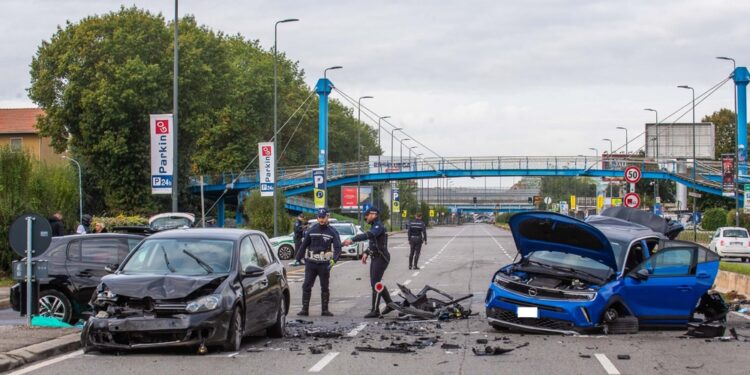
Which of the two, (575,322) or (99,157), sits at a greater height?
(99,157)

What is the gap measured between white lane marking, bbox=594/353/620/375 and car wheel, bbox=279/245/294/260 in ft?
92.0

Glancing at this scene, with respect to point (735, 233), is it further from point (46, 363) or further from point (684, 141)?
point (46, 363)

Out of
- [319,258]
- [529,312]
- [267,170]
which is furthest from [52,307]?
[267,170]

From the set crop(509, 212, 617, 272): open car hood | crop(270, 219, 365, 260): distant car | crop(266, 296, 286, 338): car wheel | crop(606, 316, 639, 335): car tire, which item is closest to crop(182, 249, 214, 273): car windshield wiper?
crop(266, 296, 286, 338): car wheel

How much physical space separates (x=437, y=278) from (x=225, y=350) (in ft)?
51.1

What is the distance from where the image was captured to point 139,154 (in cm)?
6184

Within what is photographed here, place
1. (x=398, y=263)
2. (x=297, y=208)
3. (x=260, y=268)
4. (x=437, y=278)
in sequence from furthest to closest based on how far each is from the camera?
(x=297, y=208) < (x=398, y=263) < (x=437, y=278) < (x=260, y=268)

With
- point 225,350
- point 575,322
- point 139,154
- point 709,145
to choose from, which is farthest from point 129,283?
point 709,145

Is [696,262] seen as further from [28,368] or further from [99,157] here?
[99,157]

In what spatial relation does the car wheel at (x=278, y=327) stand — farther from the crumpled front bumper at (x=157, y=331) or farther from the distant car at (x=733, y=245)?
the distant car at (x=733, y=245)

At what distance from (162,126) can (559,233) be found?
17444mm

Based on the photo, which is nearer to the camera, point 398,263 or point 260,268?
point 260,268

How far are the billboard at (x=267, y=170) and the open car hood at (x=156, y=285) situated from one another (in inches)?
1319

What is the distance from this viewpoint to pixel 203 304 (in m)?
11.1
